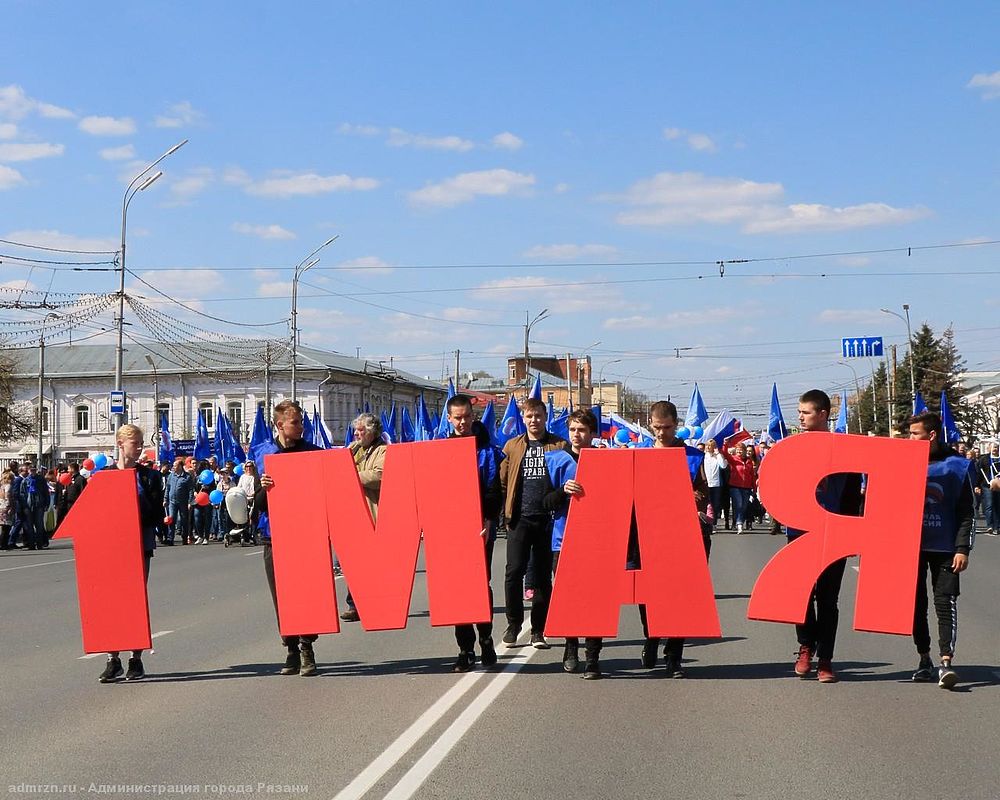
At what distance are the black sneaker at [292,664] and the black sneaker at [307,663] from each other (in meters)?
0.03

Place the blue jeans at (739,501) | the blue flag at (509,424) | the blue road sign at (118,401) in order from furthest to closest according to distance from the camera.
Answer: the blue road sign at (118,401), the blue flag at (509,424), the blue jeans at (739,501)

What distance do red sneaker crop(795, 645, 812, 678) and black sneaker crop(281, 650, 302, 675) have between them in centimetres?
361

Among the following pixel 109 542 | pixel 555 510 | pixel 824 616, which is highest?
pixel 555 510

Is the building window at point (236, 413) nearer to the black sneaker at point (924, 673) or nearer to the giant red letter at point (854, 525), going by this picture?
the giant red letter at point (854, 525)

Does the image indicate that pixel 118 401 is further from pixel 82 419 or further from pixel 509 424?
pixel 82 419

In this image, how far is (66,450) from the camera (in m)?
90.6

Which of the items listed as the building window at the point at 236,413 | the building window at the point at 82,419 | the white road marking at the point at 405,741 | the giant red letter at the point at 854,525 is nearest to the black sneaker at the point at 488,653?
the white road marking at the point at 405,741

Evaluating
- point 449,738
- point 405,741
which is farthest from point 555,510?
point 405,741

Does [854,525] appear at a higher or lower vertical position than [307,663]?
higher

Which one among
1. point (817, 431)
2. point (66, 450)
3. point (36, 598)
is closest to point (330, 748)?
point (817, 431)

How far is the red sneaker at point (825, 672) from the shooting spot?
888 centimetres

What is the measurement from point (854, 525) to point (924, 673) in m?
1.11

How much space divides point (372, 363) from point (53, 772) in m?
96.7

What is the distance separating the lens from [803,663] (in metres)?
9.15
